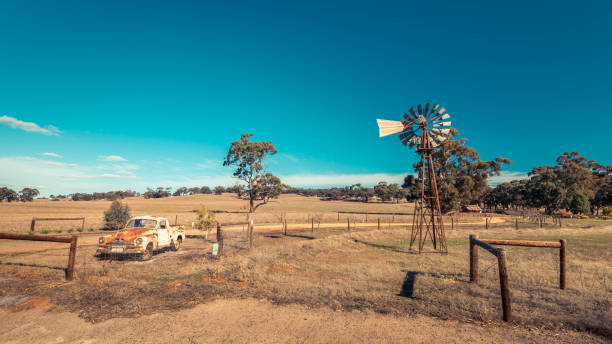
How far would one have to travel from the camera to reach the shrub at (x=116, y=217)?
2720 centimetres

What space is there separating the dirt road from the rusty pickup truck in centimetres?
532

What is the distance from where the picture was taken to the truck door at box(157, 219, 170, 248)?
1391 centimetres

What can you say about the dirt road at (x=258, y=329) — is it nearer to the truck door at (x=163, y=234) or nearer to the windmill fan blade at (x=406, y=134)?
the truck door at (x=163, y=234)

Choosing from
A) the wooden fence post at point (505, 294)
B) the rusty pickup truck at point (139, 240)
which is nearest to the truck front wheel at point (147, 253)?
the rusty pickup truck at point (139, 240)

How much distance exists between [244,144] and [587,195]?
256ft

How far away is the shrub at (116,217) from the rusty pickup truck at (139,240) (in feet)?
53.3

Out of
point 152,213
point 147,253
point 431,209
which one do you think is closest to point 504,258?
point 431,209

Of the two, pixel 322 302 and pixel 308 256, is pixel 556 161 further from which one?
pixel 322 302

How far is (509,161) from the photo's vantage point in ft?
155

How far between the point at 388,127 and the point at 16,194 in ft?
450

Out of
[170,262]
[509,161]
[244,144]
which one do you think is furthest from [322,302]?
[509,161]

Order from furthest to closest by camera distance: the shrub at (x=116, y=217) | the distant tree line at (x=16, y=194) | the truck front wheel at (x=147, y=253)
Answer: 1. the distant tree line at (x=16, y=194)
2. the shrub at (x=116, y=217)
3. the truck front wheel at (x=147, y=253)

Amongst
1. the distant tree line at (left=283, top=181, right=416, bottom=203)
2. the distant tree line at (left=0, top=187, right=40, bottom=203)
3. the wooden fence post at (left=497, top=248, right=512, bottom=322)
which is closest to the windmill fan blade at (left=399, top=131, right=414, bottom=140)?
the wooden fence post at (left=497, top=248, right=512, bottom=322)

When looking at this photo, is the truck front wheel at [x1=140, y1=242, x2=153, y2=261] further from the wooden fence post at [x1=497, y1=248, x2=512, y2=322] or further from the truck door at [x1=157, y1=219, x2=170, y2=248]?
the wooden fence post at [x1=497, y1=248, x2=512, y2=322]
